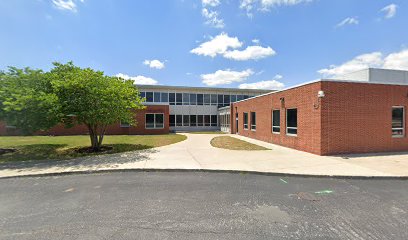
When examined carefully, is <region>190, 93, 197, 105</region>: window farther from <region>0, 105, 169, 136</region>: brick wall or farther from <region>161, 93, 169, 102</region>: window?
<region>0, 105, 169, 136</region>: brick wall

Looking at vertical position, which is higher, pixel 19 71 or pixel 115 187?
→ pixel 19 71

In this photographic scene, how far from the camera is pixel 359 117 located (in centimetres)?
1102

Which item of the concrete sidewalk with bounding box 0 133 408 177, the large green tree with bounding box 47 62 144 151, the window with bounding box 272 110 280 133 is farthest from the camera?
the window with bounding box 272 110 280 133

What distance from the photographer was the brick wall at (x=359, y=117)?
417 inches

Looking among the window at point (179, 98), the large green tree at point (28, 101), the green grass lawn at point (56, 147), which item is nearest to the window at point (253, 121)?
the green grass lawn at point (56, 147)

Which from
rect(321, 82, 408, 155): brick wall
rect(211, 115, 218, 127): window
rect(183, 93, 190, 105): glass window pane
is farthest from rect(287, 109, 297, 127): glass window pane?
rect(183, 93, 190, 105): glass window pane

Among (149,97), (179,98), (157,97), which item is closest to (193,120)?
(179,98)

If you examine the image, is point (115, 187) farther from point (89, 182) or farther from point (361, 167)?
point (361, 167)

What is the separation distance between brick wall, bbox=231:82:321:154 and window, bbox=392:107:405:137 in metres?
5.09

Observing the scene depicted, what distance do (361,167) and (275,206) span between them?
555cm

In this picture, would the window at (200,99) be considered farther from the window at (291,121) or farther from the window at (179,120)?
the window at (291,121)

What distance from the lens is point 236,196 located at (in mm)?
5289

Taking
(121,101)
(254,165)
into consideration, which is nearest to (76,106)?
(121,101)

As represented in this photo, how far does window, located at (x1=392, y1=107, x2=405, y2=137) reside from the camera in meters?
11.8
